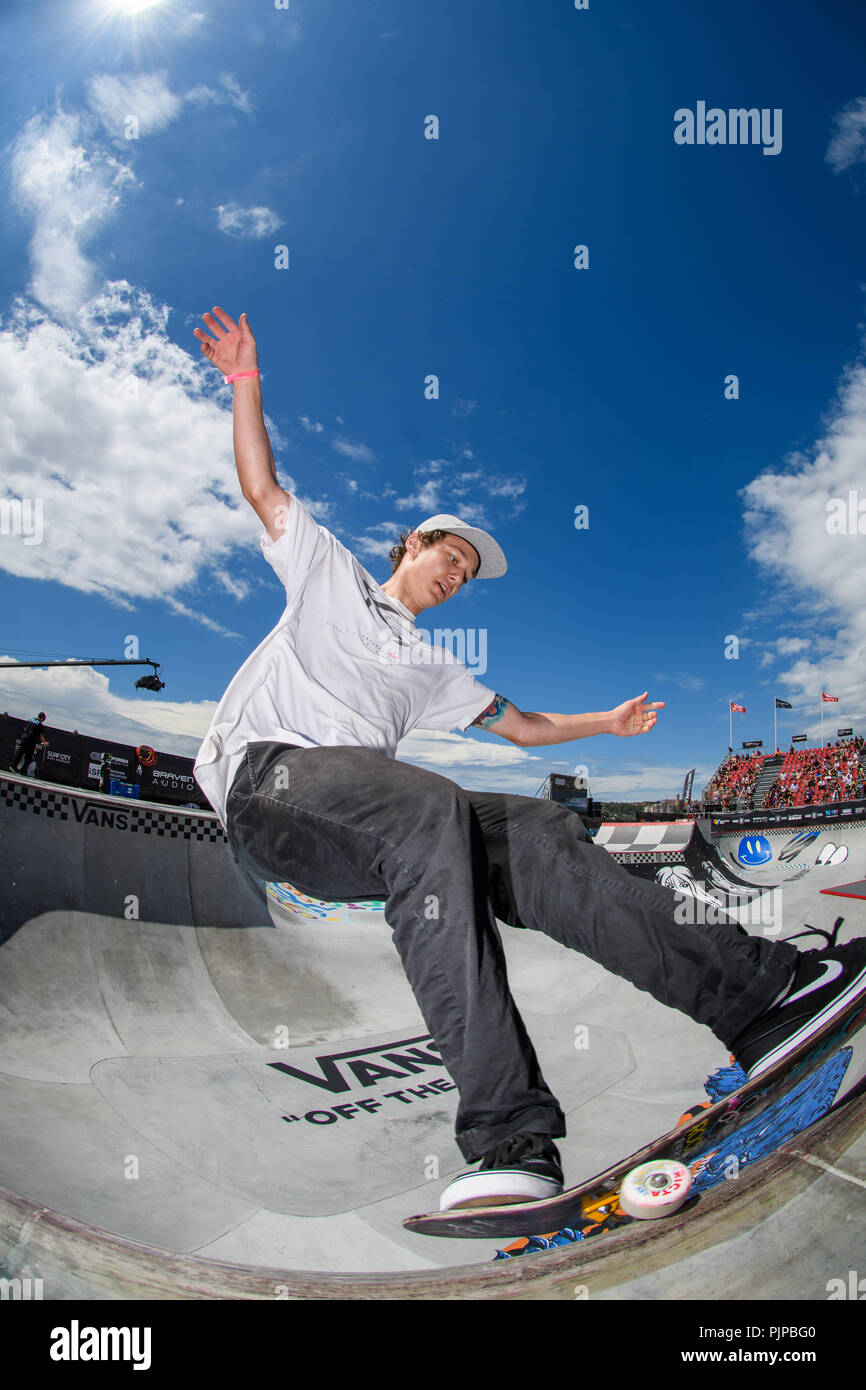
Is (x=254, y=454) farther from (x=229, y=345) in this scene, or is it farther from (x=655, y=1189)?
(x=655, y=1189)

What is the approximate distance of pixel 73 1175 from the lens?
1.36m

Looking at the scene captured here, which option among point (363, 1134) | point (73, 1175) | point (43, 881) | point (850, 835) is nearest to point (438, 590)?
point (363, 1134)

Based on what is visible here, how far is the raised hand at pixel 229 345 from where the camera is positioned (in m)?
2.07

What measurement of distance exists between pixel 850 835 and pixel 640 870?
2822 mm

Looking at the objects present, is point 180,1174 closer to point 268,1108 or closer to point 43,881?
point 268,1108

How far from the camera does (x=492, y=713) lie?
2559mm

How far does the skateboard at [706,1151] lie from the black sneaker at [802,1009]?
68 mm

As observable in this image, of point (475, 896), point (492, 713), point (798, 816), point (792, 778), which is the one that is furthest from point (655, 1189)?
point (792, 778)

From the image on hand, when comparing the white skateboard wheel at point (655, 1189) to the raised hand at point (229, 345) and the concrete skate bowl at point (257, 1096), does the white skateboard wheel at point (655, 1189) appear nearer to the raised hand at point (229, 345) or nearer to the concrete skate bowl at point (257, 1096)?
the concrete skate bowl at point (257, 1096)

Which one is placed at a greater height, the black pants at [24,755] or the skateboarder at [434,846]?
the black pants at [24,755]

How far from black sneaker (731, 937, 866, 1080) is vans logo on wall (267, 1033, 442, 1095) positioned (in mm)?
1369

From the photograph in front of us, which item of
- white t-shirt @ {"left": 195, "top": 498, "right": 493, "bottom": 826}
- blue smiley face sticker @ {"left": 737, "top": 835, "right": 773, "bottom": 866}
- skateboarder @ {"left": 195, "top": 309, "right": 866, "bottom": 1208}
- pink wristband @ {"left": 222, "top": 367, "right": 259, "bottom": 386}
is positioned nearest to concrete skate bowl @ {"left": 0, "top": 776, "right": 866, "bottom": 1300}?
skateboarder @ {"left": 195, "top": 309, "right": 866, "bottom": 1208}

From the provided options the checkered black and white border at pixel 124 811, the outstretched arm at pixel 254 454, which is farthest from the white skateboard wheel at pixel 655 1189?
the checkered black and white border at pixel 124 811
